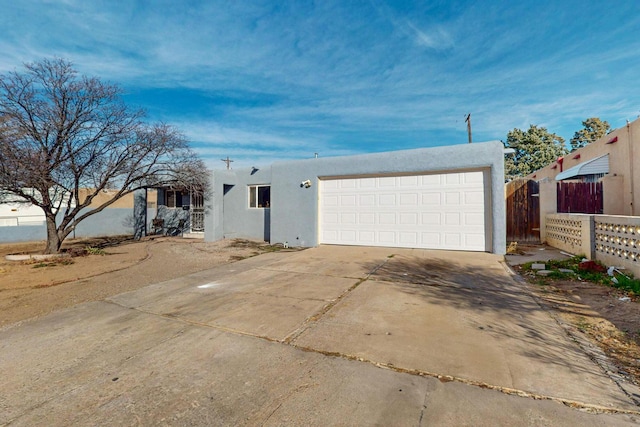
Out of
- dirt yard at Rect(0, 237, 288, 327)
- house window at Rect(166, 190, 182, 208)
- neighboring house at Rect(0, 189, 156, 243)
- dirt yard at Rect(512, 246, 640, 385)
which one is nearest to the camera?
dirt yard at Rect(512, 246, 640, 385)

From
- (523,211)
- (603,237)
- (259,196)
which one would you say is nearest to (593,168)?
(523,211)

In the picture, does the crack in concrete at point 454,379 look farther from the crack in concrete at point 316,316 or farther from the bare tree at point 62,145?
the bare tree at point 62,145

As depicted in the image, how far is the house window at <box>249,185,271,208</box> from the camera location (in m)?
12.7

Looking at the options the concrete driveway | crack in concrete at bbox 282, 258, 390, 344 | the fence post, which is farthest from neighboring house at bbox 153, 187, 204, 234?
the fence post

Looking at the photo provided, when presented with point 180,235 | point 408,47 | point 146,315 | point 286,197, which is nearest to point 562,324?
point 146,315

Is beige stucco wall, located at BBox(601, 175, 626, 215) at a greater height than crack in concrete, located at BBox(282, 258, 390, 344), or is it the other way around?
beige stucco wall, located at BBox(601, 175, 626, 215)

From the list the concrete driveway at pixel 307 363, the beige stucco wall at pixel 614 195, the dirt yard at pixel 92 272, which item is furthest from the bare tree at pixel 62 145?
the beige stucco wall at pixel 614 195

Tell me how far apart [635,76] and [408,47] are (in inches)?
302

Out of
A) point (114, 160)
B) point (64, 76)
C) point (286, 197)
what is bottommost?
point (286, 197)

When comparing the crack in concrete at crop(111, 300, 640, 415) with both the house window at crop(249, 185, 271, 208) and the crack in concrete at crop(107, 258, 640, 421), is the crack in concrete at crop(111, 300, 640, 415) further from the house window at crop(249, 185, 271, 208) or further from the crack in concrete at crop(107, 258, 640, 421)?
the house window at crop(249, 185, 271, 208)

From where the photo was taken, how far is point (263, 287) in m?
5.48

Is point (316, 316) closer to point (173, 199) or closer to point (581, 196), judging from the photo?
point (581, 196)

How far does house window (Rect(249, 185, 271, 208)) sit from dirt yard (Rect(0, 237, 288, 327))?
6.58 ft

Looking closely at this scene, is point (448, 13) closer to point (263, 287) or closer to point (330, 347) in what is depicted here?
point (263, 287)
